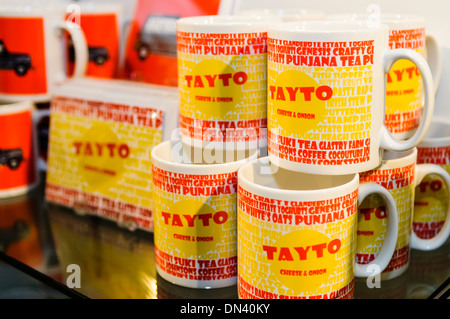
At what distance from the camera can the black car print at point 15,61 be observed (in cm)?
109

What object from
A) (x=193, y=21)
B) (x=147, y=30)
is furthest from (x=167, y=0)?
(x=193, y=21)

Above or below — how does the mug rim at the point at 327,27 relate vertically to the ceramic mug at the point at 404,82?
above

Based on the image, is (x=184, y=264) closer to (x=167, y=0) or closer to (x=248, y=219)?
(x=248, y=219)

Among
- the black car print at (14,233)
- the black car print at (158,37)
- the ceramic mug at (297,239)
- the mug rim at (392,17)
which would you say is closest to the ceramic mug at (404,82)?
the mug rim at (392,17)

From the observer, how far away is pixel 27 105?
3.60ft

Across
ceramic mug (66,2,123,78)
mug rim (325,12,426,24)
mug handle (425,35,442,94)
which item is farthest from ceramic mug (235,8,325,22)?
ceramic mug (66,2,123,78)

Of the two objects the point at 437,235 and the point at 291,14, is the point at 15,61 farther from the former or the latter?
the point at 437,235

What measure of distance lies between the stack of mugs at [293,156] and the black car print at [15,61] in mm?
420

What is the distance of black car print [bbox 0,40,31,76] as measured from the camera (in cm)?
109

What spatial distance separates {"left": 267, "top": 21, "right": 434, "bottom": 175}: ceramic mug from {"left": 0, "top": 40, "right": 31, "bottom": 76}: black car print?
0.59 meters

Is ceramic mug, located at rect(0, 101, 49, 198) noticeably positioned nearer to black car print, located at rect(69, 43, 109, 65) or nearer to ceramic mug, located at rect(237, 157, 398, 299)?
black car print, located at rect(69, 43, 109, 65)

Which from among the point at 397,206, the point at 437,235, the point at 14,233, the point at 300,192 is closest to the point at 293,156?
the point at 300,192

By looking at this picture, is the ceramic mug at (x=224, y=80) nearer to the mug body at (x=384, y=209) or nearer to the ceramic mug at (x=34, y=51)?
the mug body at (x=384, y=209)

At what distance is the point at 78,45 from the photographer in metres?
1.08
